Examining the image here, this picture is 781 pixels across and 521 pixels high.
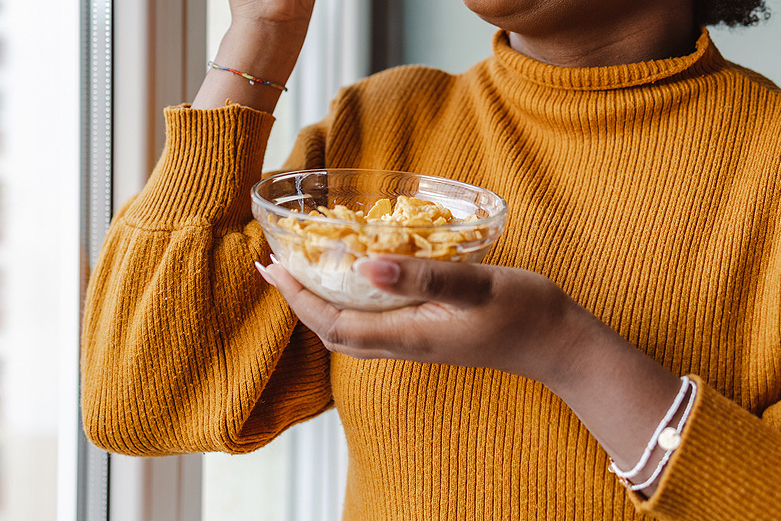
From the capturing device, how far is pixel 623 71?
2.40 ft

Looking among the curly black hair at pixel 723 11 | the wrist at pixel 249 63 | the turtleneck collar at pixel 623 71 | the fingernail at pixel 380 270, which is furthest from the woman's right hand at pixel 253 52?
the curly black hair at pixel 723 11

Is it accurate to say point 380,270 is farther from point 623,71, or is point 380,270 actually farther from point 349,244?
point 623,71

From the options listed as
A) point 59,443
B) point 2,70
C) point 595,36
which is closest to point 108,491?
point 59,443

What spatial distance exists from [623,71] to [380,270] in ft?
1.58

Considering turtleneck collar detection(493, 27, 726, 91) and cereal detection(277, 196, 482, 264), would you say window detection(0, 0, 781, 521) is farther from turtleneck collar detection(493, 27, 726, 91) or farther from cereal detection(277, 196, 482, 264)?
cereal detection(277, 196, 482, 264)

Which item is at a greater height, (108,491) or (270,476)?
(108,491)

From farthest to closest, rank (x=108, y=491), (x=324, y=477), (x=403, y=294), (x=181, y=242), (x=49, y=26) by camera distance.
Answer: (x=324, y=477)
(x=108, y=491)
(x=49, y=26)
(x=181, y=242)
(x=403, y=294)

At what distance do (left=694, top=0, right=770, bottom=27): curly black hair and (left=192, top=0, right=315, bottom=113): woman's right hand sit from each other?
1.74ft

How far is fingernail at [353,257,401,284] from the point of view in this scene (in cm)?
41

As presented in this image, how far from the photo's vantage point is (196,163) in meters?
0.71

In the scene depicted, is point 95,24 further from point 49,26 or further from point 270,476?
point 270,476

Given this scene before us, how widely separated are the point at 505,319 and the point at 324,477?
1247 millimetres

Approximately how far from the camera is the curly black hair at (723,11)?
2.71ft

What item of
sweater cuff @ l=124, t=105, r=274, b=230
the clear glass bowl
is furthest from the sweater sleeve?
the clear glass bowl
